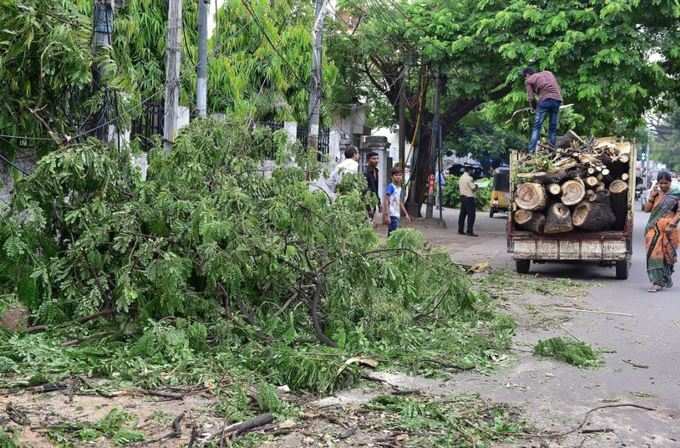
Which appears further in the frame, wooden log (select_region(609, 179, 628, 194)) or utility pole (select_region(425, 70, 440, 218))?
utility pole (select_region(425, 70, 440, 218))

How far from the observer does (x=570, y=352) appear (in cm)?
692

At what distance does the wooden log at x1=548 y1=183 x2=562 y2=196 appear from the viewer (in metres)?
12.1

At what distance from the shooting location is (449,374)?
6398mm

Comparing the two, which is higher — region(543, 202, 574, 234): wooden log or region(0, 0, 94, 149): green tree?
region(0, 0, 94, 149): green tree

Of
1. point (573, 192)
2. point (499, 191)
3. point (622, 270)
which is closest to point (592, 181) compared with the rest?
point (573, 192)

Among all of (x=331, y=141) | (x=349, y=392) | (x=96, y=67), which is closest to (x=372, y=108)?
(x=331, y=141)

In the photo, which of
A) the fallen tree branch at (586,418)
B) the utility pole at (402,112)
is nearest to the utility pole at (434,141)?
the utility pole at (402,112)

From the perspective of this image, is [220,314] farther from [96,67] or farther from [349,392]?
[96,67]

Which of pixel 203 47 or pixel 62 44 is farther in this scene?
pixel 203 47

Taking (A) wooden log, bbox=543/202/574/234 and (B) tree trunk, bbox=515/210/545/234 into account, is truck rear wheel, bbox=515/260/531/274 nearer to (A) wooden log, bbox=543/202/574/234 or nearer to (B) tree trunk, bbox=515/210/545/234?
(B) tree trunk, bbox=515/210/545/234

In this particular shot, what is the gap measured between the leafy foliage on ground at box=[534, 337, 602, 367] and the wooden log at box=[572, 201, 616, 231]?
5.07 meters

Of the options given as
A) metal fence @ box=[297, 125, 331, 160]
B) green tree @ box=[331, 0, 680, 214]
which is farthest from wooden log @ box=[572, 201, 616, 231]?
metal fence @ box=[297, 125, 331, 160]

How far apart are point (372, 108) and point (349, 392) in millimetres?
25089

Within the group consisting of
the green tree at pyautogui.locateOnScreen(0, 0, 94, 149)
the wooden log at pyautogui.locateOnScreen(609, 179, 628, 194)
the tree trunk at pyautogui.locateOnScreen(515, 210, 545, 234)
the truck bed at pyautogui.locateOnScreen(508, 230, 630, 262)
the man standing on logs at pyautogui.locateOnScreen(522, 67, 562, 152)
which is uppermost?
the man standing on logs at pyautogui.locateOnScreen(522, 67, 562, 152)
